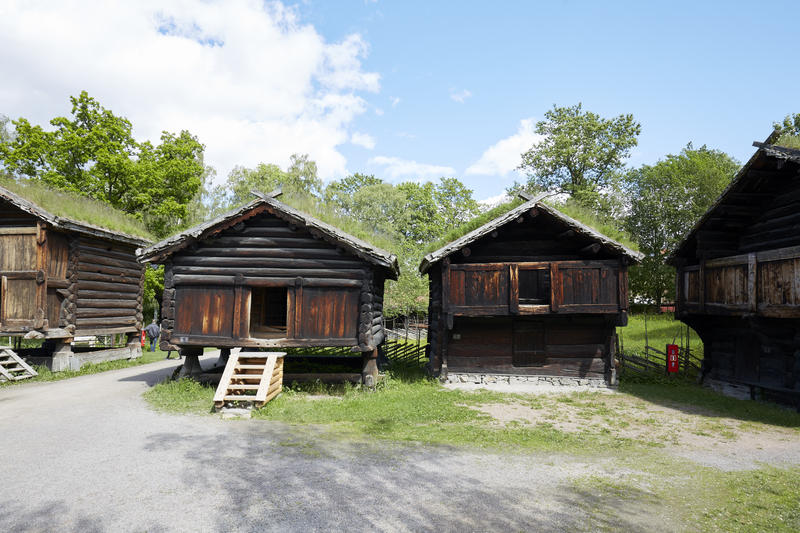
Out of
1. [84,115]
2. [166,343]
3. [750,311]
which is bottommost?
[166,343]

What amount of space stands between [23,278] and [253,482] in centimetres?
1500

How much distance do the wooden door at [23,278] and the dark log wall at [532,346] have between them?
1503 cm

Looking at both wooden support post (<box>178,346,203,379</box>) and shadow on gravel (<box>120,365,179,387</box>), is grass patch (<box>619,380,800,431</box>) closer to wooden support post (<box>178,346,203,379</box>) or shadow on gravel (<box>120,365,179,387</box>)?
wooden support post (<box>178,346,203,379</box>)

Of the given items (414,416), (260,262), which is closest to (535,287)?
(414,416)

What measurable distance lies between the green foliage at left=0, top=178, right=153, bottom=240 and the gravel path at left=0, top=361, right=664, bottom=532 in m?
9.53

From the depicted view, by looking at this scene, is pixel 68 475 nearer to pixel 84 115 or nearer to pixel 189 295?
pixel 189 295

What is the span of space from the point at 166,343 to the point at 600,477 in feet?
39.0

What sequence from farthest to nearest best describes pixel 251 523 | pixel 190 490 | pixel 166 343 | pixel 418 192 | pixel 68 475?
pixel 418 192, pixel 166 343, pixel 68 475, pixel 190 490, pixel 251 523

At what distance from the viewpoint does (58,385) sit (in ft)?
48.8

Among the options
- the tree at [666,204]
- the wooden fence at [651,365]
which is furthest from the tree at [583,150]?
the wooden fence at [651,365]

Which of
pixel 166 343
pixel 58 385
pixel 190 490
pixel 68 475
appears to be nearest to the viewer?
pixel 190 490

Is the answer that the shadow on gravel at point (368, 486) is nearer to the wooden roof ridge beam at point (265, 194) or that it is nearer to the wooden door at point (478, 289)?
the wooden roof ridge beam at point (265, 194)

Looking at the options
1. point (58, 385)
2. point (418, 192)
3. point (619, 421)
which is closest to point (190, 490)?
point (619, 421)

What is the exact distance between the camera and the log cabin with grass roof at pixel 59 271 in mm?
16188
